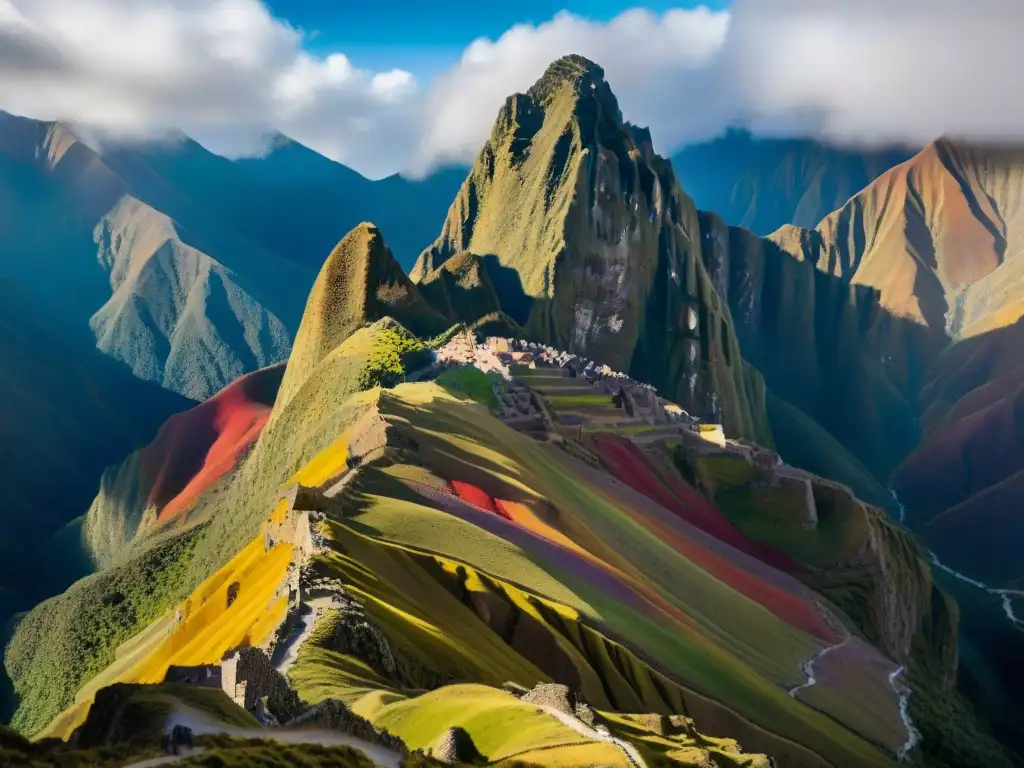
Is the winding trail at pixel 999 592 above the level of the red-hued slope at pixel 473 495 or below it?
below

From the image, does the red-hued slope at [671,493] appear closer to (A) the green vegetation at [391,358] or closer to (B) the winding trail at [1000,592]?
(A) the green vegetation at [391,358]

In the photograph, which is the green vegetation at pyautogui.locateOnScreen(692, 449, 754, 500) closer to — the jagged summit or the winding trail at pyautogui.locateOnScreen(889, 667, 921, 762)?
the winding trail at pyautogui.locateOnScreen(889, 667, 921, 762)

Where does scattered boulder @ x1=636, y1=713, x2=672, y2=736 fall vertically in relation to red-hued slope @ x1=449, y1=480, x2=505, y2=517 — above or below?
below

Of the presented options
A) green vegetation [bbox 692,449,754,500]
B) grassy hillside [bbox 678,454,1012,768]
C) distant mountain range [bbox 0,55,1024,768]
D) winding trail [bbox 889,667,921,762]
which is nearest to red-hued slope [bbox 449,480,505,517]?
distant mountain range [bbox 0,55,1024,768]

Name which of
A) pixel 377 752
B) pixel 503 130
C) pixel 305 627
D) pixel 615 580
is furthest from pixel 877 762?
pixel 503 130

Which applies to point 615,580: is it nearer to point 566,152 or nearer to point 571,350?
point 571,350

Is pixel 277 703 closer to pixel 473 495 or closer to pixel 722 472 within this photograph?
pixel 473 495

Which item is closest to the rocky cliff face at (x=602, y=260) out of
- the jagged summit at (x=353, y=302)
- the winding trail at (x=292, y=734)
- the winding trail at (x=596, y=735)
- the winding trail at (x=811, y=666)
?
the jagged summit at (x=353, y=302)

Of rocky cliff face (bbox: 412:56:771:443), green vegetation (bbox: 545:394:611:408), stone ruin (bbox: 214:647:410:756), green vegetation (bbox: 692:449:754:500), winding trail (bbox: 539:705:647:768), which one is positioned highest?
rocky cliff face (bbox: 412:56:771:443)

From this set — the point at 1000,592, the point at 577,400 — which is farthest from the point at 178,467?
the point at 1000,592
